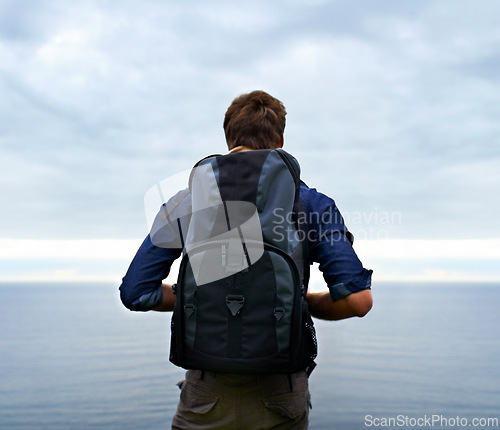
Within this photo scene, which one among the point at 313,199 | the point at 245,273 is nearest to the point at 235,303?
the point at 245,273

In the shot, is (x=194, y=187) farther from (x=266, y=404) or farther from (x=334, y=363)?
(x=334, y=363)

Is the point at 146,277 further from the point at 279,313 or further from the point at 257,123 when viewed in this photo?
the point at 257,123

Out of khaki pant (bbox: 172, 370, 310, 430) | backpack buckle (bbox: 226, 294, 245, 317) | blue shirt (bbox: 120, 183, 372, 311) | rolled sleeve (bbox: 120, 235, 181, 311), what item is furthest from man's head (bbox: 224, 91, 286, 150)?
khaki pant (bbox: 172, 370, 310, 430)

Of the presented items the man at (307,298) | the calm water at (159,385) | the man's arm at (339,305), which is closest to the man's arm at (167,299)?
the man at (307,298)

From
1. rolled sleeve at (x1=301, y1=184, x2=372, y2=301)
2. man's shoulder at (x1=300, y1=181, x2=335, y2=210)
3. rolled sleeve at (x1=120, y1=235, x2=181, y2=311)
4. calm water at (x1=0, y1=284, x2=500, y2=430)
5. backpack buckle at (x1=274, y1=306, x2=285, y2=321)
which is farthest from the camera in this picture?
calm water at (x1=0, y1=284, x2=500, y2=430)

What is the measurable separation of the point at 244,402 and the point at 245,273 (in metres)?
0.79

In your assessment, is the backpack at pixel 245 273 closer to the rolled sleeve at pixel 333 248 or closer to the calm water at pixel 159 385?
the rolled sleeve at pixel 333 248

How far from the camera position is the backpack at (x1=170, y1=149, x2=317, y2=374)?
3148 mm

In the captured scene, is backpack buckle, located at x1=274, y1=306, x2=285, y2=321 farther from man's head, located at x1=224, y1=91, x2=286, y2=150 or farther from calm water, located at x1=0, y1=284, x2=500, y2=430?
calm water, located at x1=0, y1=284, x2=500, y2=430

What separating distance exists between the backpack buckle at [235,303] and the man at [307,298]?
16.2 inches

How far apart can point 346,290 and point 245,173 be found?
98 centimetres

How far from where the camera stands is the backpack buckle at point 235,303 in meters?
3.13

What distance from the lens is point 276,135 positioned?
3518 millimetres

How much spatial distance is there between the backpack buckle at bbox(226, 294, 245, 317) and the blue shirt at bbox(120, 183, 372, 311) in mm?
602
